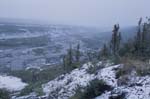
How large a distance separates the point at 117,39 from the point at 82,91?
25033 mm

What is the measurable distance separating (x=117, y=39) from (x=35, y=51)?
102 m

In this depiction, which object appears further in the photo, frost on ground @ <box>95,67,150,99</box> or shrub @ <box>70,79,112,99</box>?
shrub @ <box>70,79,112,99</box>

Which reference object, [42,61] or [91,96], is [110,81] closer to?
[91,96]

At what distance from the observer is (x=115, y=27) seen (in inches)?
1423

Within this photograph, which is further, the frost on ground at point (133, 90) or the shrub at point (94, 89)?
the shrub at point (94, 89)

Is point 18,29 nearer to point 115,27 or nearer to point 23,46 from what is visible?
point 23,46

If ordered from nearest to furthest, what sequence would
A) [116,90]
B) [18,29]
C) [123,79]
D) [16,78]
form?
[116,90] → [123,79] → [16,78] → [18,29]

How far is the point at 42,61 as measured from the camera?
379 ft

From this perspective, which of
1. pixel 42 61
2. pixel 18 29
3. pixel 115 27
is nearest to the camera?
pixel 115 27

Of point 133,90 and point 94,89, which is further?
point 94,89

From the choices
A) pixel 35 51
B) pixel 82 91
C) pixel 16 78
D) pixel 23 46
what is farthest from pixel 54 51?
pixel 82 91

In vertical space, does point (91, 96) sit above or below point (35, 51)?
above

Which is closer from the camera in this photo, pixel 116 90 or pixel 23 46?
pixel 116 90

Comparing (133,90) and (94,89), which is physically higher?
(133,90)
